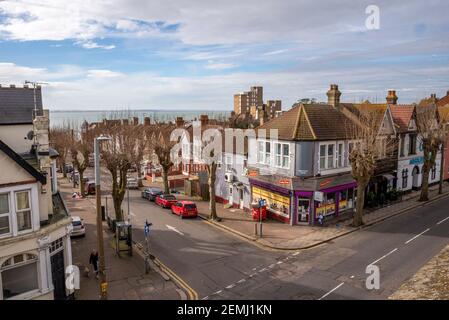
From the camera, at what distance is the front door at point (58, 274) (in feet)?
51.4

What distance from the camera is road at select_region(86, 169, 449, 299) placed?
1709 cm

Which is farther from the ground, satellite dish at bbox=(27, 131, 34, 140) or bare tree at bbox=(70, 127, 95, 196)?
satellite dish at bbox=(27, 131, 34, 140)

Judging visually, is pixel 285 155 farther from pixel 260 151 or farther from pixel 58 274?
pixel 58 274

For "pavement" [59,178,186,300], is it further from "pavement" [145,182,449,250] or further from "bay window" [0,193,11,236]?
"pavement" [145,182,449,250]

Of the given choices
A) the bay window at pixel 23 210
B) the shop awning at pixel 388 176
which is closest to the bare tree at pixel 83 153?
the bay window at pixel 23 210

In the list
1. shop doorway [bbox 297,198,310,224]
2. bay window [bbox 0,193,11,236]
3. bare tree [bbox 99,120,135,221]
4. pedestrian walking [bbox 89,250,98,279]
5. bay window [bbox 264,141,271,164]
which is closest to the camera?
bay window [bbox 0,193,11,236]

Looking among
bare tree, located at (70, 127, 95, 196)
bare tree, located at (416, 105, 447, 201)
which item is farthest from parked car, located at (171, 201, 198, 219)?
bare tree, located at (416, 105, 447, 201)

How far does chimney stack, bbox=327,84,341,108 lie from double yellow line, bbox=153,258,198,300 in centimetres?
2126

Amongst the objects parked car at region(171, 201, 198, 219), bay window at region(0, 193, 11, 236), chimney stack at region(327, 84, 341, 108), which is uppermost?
chimney stack at region(327, 84, 341, 108)

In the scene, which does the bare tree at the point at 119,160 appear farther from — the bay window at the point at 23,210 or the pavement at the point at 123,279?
the bay window at the point at 23,210

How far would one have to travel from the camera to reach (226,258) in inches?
847

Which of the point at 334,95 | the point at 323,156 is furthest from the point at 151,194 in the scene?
the point at 334,95

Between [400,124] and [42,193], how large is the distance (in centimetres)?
3562
